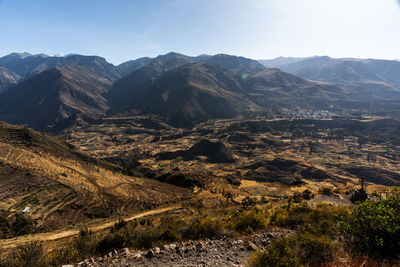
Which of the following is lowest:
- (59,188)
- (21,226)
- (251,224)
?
(59,188)

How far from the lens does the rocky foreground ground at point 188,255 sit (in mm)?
7465

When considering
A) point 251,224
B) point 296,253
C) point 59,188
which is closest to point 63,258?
point 296,253

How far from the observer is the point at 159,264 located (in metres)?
7.36

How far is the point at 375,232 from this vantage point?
655 centimetres

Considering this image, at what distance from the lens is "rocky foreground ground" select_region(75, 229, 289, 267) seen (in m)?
7.46

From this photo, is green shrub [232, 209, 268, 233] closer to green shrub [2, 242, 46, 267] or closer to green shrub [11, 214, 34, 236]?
green shrub [2, 242, 46, 267]

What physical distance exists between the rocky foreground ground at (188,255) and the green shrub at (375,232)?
3.77 metres

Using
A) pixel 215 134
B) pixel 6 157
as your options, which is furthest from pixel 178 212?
pixel 215 134

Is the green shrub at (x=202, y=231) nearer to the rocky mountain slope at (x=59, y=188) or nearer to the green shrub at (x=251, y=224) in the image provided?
the green shrub at (x=251, y=224)

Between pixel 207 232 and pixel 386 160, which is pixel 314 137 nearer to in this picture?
pixel 386 160

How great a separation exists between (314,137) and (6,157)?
14788cm

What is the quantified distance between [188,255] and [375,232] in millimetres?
7034

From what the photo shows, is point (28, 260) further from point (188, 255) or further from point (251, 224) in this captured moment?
point (251, 224)

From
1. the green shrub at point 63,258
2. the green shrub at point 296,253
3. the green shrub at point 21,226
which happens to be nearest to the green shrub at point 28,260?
the green shrub at point 63,258
